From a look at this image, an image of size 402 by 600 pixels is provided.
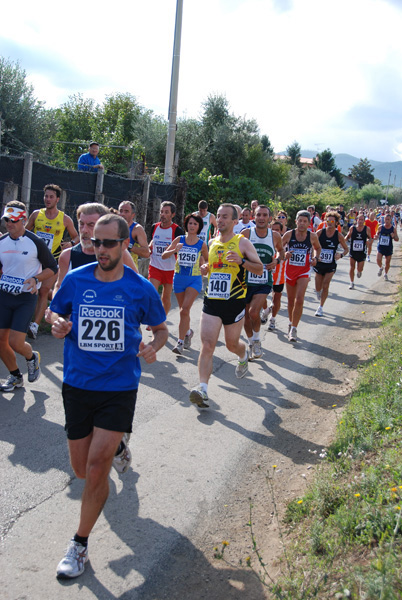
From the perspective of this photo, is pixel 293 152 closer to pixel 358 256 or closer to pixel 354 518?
pixel 358 256

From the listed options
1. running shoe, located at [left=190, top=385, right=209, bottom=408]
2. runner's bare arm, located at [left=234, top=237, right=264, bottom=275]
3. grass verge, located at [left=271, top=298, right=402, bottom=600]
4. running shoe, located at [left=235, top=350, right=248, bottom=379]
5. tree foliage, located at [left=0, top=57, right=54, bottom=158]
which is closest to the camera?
grass verge, located at [left=271, top=298, right=402, bottom=600]

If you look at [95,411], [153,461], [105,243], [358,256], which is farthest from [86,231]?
[358,256]

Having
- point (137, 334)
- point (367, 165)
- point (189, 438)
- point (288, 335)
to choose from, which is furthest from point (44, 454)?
point (367, 165)

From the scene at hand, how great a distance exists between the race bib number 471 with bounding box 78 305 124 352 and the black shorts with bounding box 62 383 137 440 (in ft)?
0.91

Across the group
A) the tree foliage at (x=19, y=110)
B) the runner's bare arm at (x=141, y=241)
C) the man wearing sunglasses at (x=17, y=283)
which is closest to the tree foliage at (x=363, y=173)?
the tree foliage at (x=19, y=110)

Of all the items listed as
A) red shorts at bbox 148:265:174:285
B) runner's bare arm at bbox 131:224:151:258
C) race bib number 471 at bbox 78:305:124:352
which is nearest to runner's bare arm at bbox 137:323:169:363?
race bib number 471 at bbox 78:305:124:352

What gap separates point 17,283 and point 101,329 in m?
3.01

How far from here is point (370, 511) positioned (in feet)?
11.5

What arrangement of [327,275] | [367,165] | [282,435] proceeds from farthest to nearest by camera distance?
1. [367,165]
2. [327,275]
3. [282,435]

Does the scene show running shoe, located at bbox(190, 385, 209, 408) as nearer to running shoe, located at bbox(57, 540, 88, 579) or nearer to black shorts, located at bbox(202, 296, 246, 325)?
black shorts, located at bbox(202, 296, 246, 325)

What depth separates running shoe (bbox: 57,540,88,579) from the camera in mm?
3332

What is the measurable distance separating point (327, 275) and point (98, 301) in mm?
8930

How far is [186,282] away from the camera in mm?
8570

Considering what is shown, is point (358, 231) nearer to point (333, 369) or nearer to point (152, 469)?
point (333, 369)
